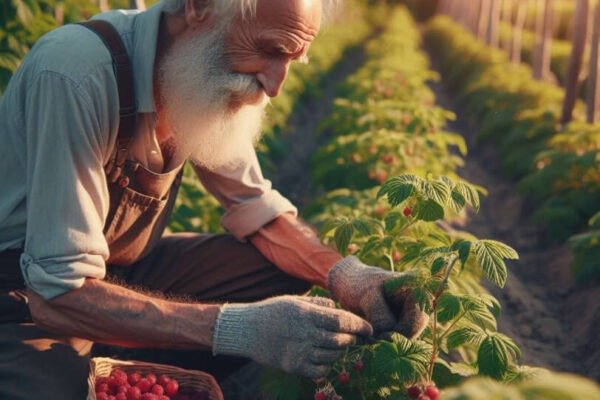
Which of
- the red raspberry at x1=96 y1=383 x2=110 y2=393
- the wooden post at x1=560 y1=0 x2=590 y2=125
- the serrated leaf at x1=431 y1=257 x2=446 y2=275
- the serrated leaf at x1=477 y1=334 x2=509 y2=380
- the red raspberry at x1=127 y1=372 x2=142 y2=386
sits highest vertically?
the serrated leaf at x1=431 y1=257 x2=446 y2=275

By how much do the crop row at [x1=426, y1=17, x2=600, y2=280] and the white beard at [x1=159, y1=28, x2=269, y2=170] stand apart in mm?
2380

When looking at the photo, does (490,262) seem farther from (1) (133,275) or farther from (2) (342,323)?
(1) (133,275)

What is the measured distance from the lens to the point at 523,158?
25.7 ft

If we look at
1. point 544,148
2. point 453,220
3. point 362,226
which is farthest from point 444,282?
point 544,148

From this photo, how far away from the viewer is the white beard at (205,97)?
107 inches

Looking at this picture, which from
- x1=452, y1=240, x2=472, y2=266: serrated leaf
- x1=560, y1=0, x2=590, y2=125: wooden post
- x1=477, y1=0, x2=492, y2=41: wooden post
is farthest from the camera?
x1=477, y1=0, x2=492, y2=41: wooden post

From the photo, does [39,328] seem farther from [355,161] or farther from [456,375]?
[355,161]

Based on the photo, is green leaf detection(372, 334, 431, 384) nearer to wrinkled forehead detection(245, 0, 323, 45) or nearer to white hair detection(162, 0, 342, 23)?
wrinkled forehead detection(245, 0, 323, 45)

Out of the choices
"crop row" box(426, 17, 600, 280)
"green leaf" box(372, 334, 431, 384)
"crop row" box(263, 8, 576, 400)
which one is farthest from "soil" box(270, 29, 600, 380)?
"green leaf" box(372, 334, 431, 384)

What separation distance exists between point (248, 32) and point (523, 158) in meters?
5.62

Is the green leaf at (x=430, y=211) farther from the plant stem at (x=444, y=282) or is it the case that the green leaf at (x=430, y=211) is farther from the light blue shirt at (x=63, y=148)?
the light blue shirt at (x=63, y=148)

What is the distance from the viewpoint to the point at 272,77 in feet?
9.06

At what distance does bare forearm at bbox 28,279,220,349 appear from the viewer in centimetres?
257

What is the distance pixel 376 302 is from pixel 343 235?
1.62 ft
